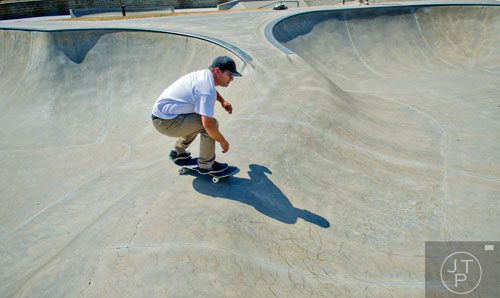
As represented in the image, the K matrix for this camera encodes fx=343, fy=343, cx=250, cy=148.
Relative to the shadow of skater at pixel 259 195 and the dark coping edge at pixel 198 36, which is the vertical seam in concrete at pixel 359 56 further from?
the shadow of skater at pixel 259 195

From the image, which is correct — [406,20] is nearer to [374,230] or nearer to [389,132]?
[389,132]

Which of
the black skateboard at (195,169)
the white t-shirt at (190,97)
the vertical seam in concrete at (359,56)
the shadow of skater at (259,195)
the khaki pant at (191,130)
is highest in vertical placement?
the vertical seam in concrete at (359,56)

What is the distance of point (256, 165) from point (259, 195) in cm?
73

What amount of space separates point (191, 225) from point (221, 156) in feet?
5.61

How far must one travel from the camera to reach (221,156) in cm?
533

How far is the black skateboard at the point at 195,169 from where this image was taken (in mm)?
4535

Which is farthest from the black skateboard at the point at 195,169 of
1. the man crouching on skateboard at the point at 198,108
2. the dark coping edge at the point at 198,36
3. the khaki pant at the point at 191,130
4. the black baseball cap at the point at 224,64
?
the dark coping edge at the point at 198,36

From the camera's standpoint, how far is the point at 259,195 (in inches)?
178

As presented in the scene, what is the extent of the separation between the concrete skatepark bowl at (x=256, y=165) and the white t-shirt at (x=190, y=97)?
1032 millimetres

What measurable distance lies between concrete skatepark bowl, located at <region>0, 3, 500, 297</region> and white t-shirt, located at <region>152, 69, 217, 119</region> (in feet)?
3.38

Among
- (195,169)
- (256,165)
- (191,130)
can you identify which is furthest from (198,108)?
(256,165)

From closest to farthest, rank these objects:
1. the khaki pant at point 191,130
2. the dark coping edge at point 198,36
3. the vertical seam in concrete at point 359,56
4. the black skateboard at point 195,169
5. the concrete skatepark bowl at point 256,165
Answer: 1. the concrete skatepark bowl at point 256,165
2. the khaki pant at point 191,130
3. the black skateboard at point 195,169
4. the dark coping edge at point 198,36
5. the vertical seam in concrete at point 359,56

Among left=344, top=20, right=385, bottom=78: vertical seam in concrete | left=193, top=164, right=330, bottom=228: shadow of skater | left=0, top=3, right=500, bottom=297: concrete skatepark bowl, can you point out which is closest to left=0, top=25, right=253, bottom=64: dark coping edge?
left=0, top=3, right=500, bottom=297: concrete skatepark bowl

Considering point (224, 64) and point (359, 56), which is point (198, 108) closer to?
point (224, 64)
